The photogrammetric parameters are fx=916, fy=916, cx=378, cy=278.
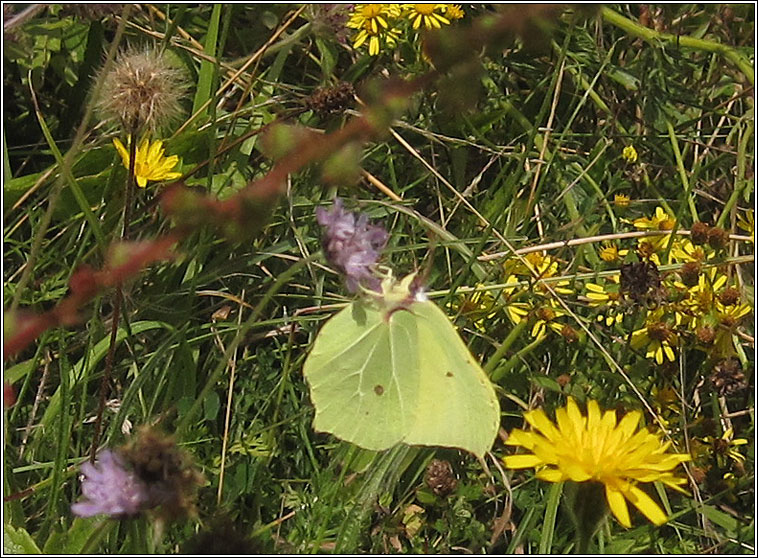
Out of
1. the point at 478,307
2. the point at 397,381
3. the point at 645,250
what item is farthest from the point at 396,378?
the point at 645,250

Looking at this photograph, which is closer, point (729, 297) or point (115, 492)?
point (115, 492)

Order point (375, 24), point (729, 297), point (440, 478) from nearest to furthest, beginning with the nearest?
1. point (440, 478)
2. point (729, 297)
3. point (375, 24)

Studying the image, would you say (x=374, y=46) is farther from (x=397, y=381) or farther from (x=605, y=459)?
(x=605, y=459)

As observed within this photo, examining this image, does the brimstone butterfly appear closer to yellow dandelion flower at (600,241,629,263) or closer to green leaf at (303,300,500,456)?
green leaf at (303,300,500,456)

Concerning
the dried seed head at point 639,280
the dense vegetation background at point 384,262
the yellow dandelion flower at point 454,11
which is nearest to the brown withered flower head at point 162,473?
the dense vegetation background at point 384,262

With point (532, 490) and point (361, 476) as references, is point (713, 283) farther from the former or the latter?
point (361, 476)

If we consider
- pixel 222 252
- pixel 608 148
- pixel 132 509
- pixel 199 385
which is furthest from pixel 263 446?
pixel 608 148

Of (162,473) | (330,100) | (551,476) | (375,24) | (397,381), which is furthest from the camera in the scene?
(375,24)
